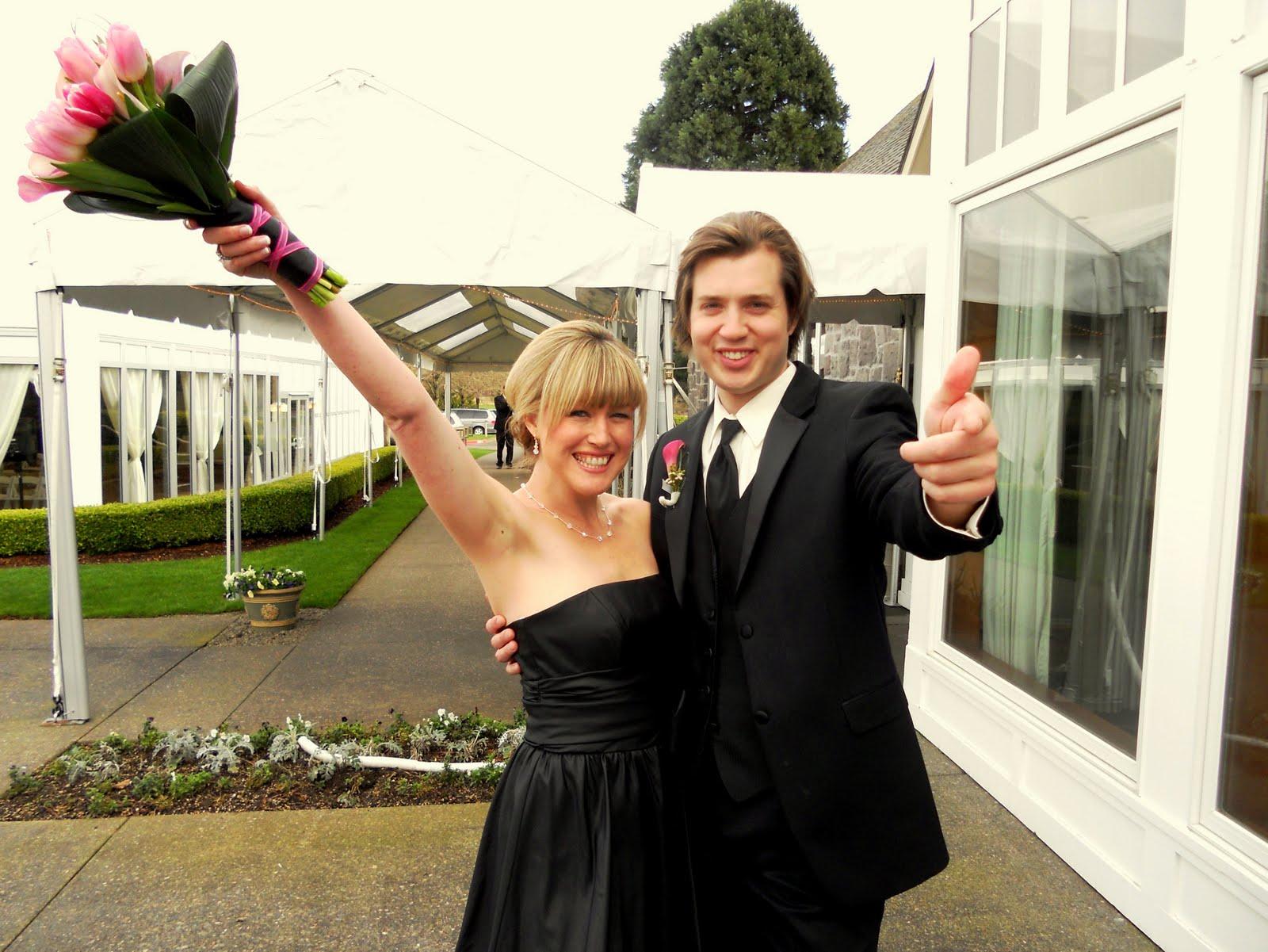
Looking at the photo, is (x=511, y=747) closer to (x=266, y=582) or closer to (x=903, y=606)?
(x=266, y=582)

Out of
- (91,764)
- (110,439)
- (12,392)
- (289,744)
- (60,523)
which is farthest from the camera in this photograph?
(110,439)

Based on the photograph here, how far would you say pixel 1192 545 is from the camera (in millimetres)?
2717

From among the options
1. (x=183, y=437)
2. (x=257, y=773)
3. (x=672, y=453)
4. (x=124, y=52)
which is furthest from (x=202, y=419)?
(x=124, y=52)

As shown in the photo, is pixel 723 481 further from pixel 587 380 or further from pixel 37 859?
pixel 37 859

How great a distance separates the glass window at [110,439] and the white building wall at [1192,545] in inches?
413

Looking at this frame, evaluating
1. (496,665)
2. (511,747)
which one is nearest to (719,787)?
(511,747)

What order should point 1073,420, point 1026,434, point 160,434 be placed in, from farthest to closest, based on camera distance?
1. point 160,434
2. point 1026,434
3. point 1073,420

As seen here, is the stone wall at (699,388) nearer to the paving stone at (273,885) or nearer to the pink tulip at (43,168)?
the paving stone at (273,885)

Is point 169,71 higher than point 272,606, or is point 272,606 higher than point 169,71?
point 169,71

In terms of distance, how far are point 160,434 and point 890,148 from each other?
36.3 feet

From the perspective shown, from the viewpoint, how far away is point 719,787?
1785 millimetres

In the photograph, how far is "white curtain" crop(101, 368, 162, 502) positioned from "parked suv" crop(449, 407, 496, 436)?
75.9 ft

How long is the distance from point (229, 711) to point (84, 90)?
4.52 meters

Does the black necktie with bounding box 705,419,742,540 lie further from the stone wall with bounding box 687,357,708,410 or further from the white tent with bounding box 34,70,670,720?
the stone wall with bounding box 687,357,708,410
